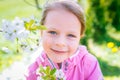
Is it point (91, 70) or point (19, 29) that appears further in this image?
point (91, 70)

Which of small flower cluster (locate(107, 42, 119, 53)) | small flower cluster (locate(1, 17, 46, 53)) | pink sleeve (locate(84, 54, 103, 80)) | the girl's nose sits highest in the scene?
small flower cluster (locate(1, 17, 46, 53))

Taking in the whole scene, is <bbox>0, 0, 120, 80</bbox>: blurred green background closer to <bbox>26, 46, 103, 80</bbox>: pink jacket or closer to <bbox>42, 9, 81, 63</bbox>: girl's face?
<bbox>26, 46, 103, 80</bbox>: pink jacket

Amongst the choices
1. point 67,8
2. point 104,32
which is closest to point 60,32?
point 67,8

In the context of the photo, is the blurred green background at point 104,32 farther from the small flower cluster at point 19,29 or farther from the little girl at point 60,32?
the small flower cluster at point 19,29

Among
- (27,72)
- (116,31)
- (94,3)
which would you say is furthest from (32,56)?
(116,31)

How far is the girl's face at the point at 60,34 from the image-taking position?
1791 millimetres

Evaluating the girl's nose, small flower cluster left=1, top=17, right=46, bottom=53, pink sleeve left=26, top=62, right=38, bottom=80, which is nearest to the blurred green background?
pink sleeve left=26, top=62, right=38, bottom=80

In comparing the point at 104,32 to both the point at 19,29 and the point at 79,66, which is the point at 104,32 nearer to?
the point at 79,66

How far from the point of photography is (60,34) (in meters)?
1.79

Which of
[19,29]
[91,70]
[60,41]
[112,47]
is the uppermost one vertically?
[19,29]

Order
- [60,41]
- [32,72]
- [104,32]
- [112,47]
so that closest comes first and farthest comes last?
[60,41]
[32,72]
[112,47]
[104,32]

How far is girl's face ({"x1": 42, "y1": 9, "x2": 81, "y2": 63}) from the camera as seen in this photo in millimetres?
1791

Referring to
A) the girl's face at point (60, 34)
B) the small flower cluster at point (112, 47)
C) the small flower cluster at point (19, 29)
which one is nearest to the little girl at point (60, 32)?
the girl's face at point (60, 34)

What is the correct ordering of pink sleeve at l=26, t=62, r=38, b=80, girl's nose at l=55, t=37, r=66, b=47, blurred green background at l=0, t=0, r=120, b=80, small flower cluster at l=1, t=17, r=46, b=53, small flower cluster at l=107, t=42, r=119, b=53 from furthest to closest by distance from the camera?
small flower cluster at l=107, t=42, r=119, b=53
blurred green background at l=0, t=0, r=120, b=80
pink sleeve at l=26, t=62, r=38, b=80
girl's nose at l=55, t=37, r=66, b=47
small flower cluster at l=1, t=17, r=46, b=53
